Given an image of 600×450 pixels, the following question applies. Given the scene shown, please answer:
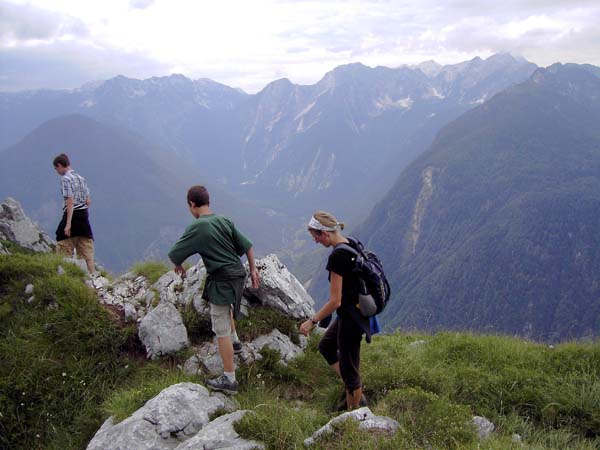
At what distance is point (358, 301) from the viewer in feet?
19.5

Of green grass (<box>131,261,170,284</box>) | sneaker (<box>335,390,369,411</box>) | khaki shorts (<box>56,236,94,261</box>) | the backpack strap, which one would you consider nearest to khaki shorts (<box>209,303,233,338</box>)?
sneaker (<box>335,390,369,411</box>)

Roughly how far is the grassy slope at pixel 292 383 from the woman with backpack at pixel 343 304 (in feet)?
1.98

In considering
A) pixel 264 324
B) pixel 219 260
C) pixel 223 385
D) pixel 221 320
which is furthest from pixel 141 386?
pixel 264 324

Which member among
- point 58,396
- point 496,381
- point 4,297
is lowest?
point 496,381

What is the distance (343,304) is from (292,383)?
8.23 feet

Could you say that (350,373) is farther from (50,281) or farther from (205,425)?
(50,281)

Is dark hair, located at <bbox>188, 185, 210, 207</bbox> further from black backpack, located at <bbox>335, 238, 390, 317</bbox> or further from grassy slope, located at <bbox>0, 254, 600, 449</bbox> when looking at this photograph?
grassy slope, located at <bbox>0, 254, 600, 449</bbox>

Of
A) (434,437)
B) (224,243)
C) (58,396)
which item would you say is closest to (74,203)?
(58,396)

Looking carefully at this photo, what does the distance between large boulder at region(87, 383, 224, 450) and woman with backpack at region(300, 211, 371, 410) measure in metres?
1.86

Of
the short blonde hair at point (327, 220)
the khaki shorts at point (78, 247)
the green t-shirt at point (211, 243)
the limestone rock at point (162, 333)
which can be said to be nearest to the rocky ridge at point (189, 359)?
the limestone rock at point (162, 333)

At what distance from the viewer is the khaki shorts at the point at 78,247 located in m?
11.6

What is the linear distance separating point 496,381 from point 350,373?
300cm

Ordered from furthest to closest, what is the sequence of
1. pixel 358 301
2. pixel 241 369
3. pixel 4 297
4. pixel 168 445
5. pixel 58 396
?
pixel 4 297
pixel 241 369
pixel 58 396
pixel 358 301
pixel 168 445

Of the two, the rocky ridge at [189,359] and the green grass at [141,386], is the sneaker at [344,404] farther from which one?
the green grass at [141,386]
